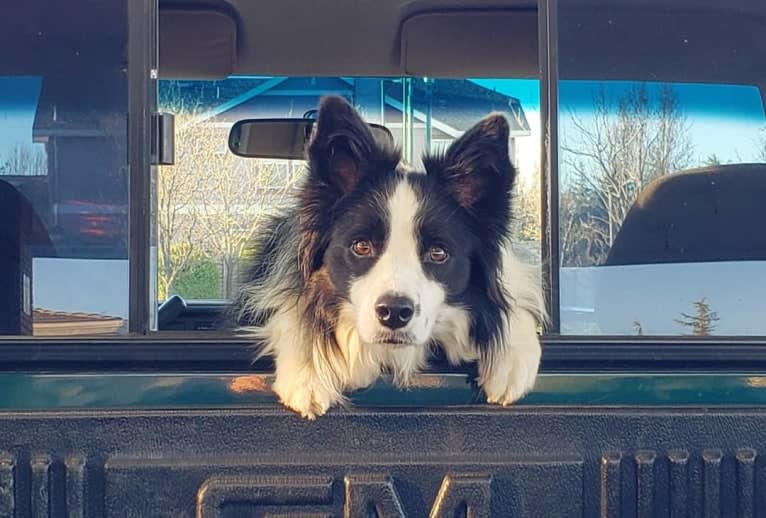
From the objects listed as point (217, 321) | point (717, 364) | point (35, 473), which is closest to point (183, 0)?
point (217, 321)

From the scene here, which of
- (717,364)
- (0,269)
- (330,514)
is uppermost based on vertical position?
(0,269)

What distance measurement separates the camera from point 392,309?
8.20ft

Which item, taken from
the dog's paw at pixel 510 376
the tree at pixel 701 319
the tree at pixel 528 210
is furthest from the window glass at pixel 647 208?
the dog's paw at pixel 510 376

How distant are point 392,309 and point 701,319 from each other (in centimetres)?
90

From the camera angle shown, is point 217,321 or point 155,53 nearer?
point 155,53

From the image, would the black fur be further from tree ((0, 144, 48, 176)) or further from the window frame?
tree ((0, 144, 48, 176))

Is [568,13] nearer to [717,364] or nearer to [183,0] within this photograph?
[717,364]

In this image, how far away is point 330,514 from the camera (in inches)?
98.6

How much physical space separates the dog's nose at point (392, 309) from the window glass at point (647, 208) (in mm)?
521

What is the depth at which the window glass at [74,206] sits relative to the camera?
2.62 m

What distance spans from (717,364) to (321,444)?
3.29 ft

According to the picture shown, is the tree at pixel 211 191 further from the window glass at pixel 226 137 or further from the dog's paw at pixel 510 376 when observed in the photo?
the dog's paw at pixel 510 376

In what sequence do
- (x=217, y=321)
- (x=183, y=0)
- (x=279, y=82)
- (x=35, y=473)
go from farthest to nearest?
(x=279, y=82), (x=183, y=0), (x=217, y=321), (x=35, y=473)

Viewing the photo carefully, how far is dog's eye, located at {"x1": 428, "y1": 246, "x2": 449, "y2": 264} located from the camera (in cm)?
264
